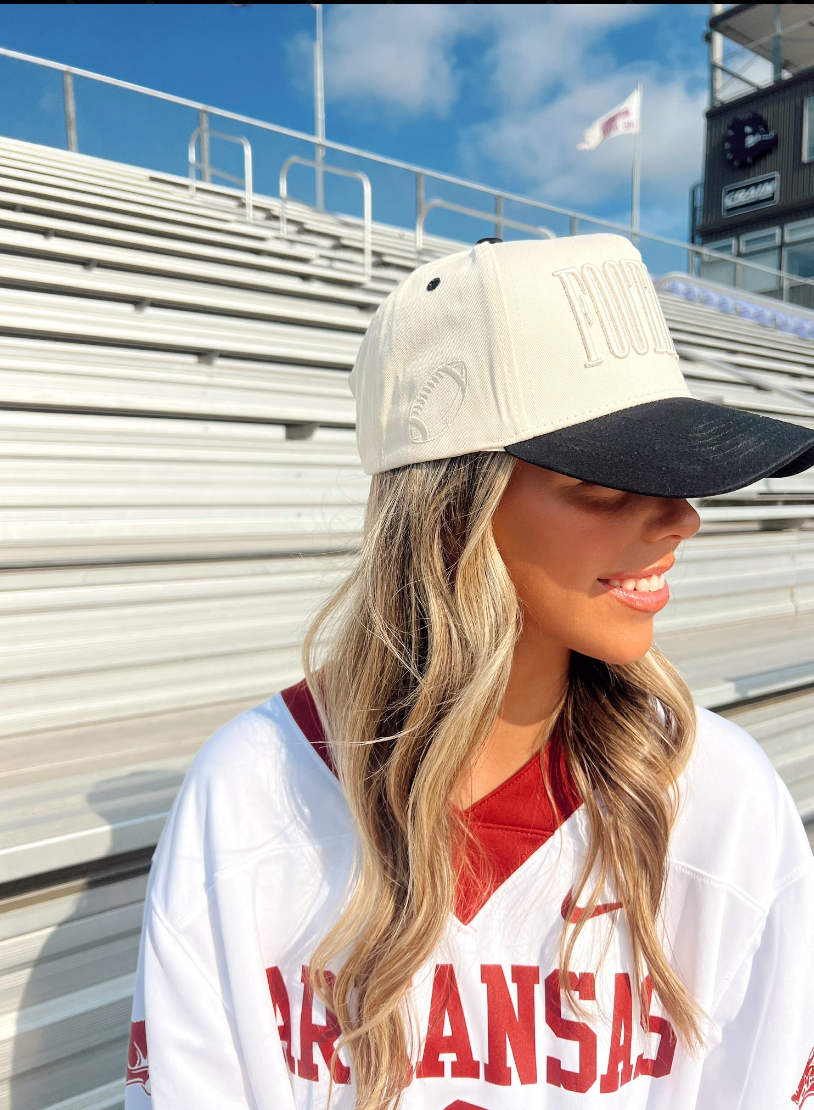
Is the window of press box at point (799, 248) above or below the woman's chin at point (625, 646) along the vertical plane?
above

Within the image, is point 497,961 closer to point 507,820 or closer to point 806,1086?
point 507,820

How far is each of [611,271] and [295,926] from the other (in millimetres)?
720

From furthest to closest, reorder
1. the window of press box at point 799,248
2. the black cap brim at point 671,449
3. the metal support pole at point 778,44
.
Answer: the metal support pole at point 778,44 → the window of press box at point 799,248 → the black cap brim at point 671,449

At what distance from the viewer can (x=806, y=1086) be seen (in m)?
0.77

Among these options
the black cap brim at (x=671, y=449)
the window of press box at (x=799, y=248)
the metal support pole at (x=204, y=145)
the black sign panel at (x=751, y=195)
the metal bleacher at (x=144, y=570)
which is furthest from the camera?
the black sign panel at (x=751, y=195)

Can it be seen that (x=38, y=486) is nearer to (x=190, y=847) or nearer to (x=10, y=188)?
(x=190, y=847)

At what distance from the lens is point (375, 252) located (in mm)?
5750

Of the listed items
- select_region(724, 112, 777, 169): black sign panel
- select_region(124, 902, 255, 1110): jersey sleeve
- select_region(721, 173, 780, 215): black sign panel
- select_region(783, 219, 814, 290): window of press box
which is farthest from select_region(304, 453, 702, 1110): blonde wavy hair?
select_region(724, 112, 777, 169): black sign panel

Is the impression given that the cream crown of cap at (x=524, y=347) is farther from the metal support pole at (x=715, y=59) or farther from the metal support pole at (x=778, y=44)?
the metal support pole at (x=715, y=59)

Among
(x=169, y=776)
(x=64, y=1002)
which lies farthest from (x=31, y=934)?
(x=169, y=776)

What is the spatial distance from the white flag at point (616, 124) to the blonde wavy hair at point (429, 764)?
1041 centimetres

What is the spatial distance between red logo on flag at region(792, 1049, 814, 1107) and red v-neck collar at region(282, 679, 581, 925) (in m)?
0.32

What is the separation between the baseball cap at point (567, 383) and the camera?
2.28ft

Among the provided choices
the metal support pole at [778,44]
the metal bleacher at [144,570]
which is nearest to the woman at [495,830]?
the metal bleacher at [144,570]
